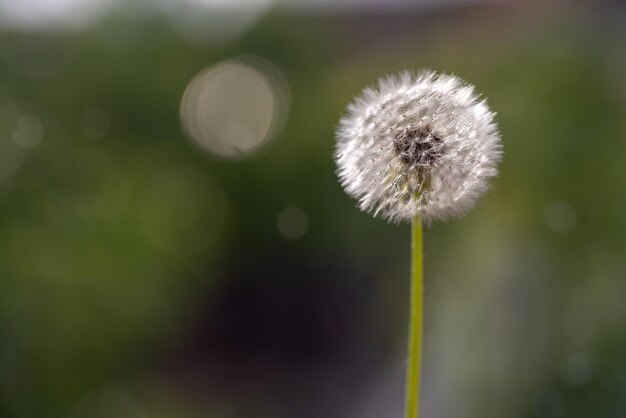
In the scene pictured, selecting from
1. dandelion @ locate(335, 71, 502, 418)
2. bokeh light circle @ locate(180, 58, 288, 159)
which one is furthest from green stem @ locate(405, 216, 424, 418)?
bokeh light circle @ locate(180, 58, 288, 159)

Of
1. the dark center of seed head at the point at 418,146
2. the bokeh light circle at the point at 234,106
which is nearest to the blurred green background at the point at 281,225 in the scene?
the bokeh light circle at the point at 234,106

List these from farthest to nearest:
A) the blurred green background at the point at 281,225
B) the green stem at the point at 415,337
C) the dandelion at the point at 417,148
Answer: the blurred green background at the point at 281,225 → the dandelion at the point at 417,148 → the green stem at the point at 415,337

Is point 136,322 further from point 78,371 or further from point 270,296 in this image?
point 270,296

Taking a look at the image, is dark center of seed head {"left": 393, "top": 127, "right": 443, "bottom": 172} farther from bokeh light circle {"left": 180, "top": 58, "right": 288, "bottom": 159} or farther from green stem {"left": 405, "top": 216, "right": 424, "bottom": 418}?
bokeh light circle {"left": 180, "top": 58, "right": 288, "bottom": 159}

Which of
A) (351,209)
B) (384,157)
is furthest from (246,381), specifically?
(384,157)

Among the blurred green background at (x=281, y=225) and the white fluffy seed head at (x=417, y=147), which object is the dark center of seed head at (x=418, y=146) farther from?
the blurred green background at (x=281, y=225)

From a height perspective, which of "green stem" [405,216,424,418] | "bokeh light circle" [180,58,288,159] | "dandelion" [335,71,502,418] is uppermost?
"bokeh light circle" [180,58,288,159]
